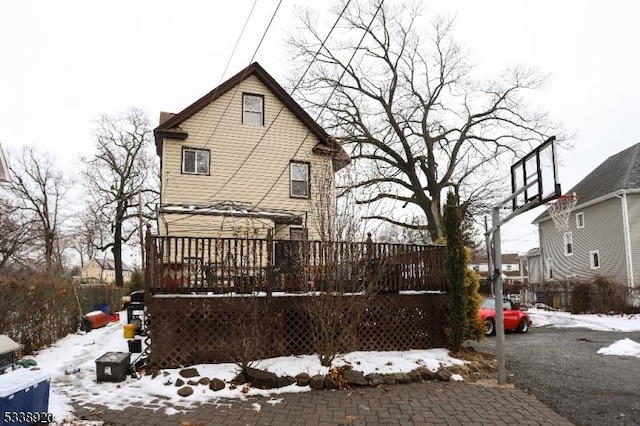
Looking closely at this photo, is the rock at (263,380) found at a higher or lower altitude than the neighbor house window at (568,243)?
lower

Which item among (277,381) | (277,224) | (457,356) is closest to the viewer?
(277,381)

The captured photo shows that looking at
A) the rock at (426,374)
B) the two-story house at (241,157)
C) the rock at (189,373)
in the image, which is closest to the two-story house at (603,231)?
the two-story house at (241,157)

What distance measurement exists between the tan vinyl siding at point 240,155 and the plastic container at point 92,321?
14.1ft

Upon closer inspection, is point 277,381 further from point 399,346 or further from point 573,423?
point 573,423

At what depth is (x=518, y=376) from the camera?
7.45m

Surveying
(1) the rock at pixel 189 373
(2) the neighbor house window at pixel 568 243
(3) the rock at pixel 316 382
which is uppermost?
(2) the neighbor house window at pixel 568 243

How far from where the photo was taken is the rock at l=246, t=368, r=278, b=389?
6543 millimetres

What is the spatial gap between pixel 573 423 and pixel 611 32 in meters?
7.73

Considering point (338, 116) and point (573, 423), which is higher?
point (338, 116)

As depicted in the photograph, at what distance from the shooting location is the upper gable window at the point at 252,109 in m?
15.8

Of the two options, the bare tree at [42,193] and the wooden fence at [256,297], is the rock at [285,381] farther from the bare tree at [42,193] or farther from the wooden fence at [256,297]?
the bare tree at [42,193]

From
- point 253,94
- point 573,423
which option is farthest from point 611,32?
point 253,94

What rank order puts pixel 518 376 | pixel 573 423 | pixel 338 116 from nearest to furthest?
1. pixel 573 423
2. pixel 518 376
3. pixel 338 116

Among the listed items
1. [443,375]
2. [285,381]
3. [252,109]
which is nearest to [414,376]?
[443,375]
